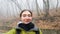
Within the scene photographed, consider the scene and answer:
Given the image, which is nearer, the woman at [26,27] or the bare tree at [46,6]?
the woman at [26,27]

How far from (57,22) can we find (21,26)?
11.8m

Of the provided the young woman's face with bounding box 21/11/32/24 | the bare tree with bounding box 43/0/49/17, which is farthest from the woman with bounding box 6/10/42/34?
the bare tree with bounding box 43/0/49/17

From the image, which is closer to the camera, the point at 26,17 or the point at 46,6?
the point at 26,17

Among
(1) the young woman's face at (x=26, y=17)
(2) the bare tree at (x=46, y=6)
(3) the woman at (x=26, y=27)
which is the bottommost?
(3) the woman at (x=26, y=27)

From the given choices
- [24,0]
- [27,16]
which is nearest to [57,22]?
[24,0]

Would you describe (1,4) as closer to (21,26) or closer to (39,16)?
(39,16)

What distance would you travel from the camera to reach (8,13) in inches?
728

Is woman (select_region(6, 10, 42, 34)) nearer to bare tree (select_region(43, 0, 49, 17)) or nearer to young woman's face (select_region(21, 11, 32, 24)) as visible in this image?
young woman's face (select_region(21, 11, 32, 24))

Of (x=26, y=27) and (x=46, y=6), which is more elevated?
(x=46, y=6)

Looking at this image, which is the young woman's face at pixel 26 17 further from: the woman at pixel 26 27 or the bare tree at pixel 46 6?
the bare tree at pixel 46 6

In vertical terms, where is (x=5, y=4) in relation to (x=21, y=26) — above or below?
above

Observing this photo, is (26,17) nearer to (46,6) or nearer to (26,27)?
(26,27)

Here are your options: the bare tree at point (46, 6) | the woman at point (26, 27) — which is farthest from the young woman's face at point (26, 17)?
the bare tree at point (46, 6)

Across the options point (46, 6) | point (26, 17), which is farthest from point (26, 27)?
point (46, 6)
